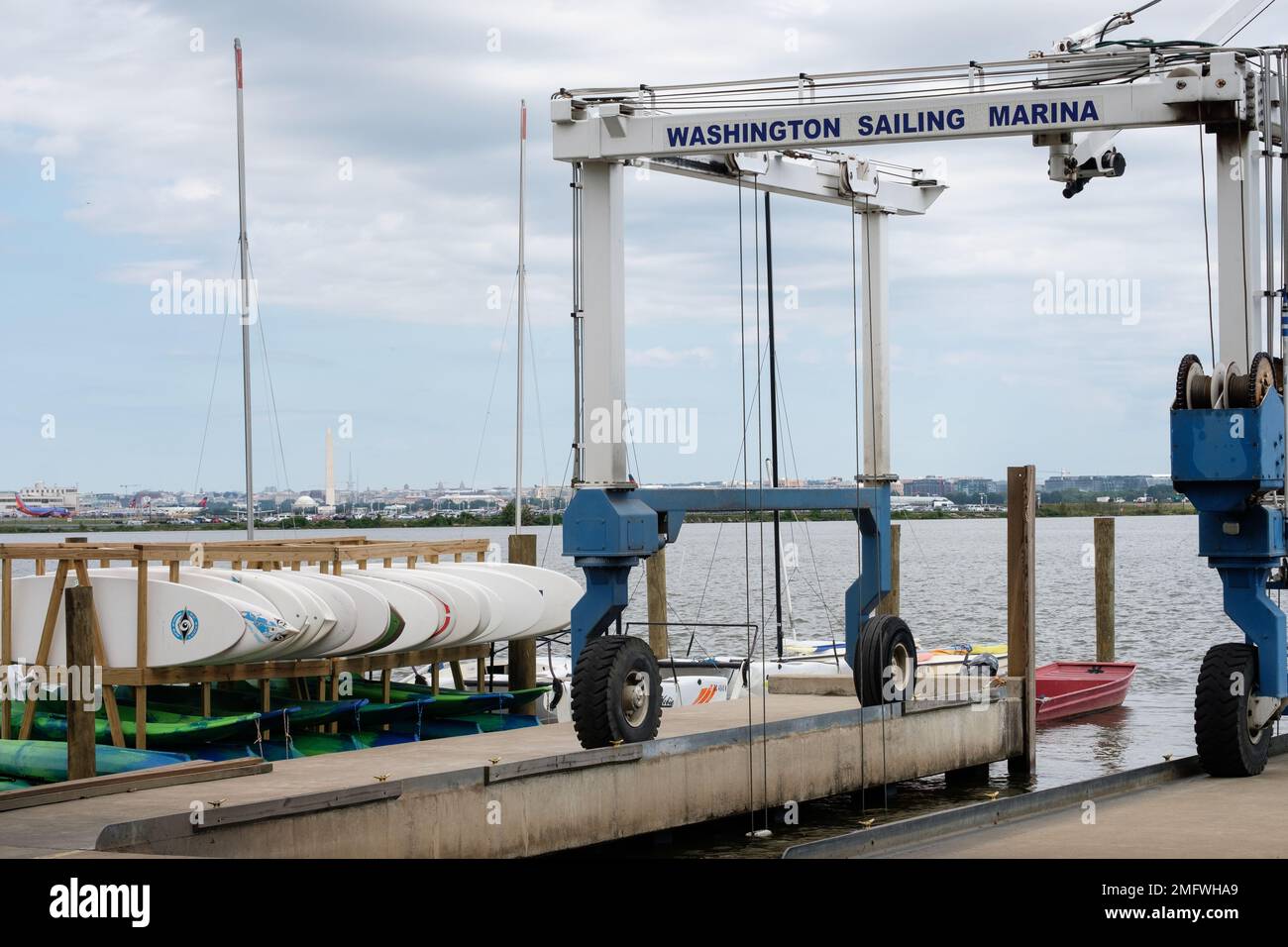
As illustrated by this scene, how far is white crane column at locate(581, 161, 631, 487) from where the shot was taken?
14555 millimetres

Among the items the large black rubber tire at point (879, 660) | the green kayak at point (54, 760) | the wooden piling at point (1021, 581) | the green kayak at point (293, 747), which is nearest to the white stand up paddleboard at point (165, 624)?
the green kayak at point (293, 747)

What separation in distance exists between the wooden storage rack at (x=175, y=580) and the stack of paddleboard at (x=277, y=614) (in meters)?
0.17

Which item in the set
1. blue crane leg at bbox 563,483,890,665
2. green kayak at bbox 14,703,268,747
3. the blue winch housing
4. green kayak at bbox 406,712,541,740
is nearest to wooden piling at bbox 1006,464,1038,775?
blue crane leg at bbox 563,483,890,665

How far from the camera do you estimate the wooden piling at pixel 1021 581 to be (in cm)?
1736

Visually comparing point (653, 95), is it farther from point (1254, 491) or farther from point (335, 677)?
point (335, 677)

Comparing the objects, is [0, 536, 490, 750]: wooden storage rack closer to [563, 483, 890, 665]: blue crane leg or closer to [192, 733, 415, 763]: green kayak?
[192, 733, 415, 763]: green kayak

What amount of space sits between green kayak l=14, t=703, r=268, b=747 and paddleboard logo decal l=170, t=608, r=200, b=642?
2.84 feet

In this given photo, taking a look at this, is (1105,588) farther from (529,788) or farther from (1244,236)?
(529,788)

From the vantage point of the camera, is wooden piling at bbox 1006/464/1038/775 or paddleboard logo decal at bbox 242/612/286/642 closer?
paddleboard logo decal at bbox 242/612/286/642

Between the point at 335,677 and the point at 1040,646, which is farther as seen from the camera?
the point at 1040,646

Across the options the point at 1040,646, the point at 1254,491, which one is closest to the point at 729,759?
→ the point at 1254,491
